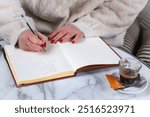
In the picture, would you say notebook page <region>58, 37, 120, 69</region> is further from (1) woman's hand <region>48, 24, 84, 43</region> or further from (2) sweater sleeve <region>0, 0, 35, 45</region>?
(2) sweater sleeve <region>0, 0, 35, 45</region>

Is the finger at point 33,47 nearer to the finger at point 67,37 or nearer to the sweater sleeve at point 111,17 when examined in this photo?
the finger at point 67,37

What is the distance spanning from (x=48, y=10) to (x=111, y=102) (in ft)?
1.57

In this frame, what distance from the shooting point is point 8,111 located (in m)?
0.77

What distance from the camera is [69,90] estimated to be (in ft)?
2.60

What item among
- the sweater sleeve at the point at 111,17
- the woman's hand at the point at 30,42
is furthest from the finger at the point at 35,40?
the sweater sleeve at the point at 111,17

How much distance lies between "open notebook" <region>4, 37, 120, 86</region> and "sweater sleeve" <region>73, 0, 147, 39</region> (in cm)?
14

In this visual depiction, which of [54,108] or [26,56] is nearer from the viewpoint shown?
[54,108]

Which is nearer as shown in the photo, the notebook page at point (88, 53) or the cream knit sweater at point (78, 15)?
the notebook page at point (88, 53)

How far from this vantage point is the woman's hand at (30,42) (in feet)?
3.04

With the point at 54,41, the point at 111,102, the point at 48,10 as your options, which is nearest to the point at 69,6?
the point at 48,10

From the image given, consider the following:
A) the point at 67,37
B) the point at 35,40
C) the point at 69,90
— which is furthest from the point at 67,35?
the point at 69,90

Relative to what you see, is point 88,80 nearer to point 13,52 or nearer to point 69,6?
point 13,52

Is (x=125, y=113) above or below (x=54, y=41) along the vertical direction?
below

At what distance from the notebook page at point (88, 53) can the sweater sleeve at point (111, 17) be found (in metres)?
0.12
